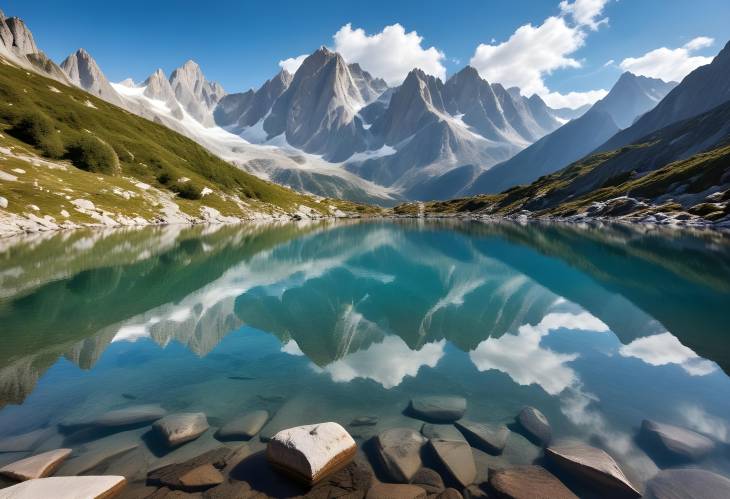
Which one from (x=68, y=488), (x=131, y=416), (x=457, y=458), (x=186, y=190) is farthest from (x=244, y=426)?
(x=186, y=190)

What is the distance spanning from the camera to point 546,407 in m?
14.3

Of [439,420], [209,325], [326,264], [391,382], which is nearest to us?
[439,420]

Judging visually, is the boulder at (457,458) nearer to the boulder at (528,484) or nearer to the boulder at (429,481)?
the boulder at (429,481)

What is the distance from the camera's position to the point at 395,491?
31.9 ft

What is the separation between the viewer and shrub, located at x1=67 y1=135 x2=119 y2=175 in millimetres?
123625

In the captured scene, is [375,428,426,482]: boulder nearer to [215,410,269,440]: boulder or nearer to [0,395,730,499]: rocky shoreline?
[0,395,730,499]: rocky shoreline

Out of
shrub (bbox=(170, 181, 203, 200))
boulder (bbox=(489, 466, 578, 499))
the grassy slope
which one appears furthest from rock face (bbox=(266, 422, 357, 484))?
shrub (bbox=(170, 181, 203, 200))

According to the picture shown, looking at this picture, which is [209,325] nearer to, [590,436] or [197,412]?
[197,412]

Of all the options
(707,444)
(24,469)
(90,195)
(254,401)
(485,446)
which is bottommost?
(707,444)

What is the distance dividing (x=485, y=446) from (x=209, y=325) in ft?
66.1

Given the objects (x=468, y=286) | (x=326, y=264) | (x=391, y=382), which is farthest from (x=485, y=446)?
(x=326, y=264)

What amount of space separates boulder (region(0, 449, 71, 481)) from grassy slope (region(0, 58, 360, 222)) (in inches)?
3598

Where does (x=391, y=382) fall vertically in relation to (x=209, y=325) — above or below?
below

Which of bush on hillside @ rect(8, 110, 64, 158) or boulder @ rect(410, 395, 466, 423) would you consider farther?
bush on hillside @ rect(8, 110, 64, 158)
